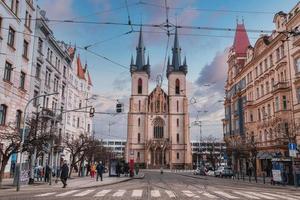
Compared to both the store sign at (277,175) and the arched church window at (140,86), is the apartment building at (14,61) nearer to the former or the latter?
the store sign at (277,175)

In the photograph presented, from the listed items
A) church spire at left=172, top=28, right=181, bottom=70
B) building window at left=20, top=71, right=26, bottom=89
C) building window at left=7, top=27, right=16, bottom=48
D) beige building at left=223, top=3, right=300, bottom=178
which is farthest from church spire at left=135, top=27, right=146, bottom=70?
building window at left=7, top=27, right=16, bottom=48

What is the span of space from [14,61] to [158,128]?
266ft

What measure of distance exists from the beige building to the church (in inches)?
1578

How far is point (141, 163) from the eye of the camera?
4178 inches

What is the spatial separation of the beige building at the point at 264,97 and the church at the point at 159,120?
4009cm

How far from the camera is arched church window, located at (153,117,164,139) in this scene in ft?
364

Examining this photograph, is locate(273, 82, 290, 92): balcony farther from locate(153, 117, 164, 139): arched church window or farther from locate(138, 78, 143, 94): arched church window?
locate(138, 78, 143, 94): arched church window

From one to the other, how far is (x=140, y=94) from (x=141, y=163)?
872 inches

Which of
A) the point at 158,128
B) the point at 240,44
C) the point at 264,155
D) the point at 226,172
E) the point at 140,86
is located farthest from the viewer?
the point at 140,86

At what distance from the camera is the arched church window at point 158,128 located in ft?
364

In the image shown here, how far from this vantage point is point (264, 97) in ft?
164

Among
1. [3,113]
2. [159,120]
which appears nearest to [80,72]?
[3,113]

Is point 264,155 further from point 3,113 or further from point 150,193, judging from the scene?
point 3,113

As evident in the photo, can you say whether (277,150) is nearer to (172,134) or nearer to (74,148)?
(74,148)
